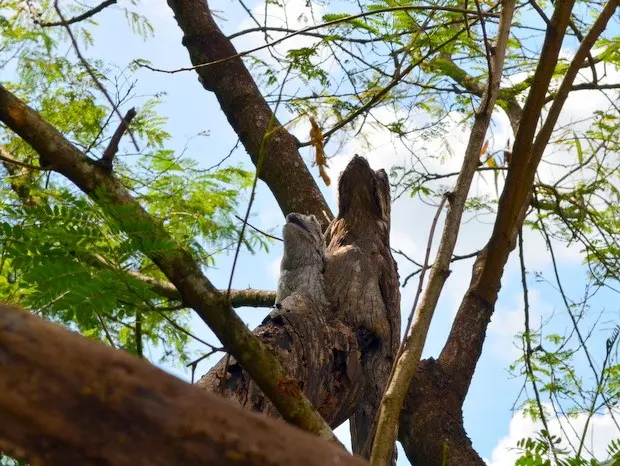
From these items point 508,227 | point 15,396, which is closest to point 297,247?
point 508,227

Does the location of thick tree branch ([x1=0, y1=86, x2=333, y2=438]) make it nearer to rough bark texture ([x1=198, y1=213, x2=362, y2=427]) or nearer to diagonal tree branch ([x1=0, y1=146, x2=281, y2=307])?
rough bark texture ([x1=198, y1=213, x2=362, y2=427])

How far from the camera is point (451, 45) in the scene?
21.2 ft

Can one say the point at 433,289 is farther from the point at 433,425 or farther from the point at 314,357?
the point at 433,425

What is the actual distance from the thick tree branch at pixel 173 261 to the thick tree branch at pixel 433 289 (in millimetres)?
219

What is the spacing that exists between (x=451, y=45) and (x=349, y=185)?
1.66 meters

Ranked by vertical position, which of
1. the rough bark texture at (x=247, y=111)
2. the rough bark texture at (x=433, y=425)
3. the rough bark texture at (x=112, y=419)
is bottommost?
the rough bark texture at (x=112, y=419)

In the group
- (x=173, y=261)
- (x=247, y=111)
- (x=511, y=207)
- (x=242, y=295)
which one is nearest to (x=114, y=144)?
(x=173, y=261)

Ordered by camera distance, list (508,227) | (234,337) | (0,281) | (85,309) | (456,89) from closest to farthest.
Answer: (234,337) → (85,309) → (0,281) → (508,227) → (456,89)

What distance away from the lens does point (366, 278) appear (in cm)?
538

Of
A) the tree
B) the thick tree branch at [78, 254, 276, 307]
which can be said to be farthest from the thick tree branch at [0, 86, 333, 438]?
the thick tree branch at [78, 254, 276, 307]

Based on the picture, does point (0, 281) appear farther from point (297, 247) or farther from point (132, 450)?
point (132, 450)

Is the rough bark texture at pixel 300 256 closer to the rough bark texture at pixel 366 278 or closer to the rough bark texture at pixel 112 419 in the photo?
the rough bark texture at pixel 366 278

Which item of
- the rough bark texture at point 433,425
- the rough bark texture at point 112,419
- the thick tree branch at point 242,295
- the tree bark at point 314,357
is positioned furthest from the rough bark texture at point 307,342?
the rough bark texture at point 112,419

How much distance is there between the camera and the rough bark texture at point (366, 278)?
16.9 ft
